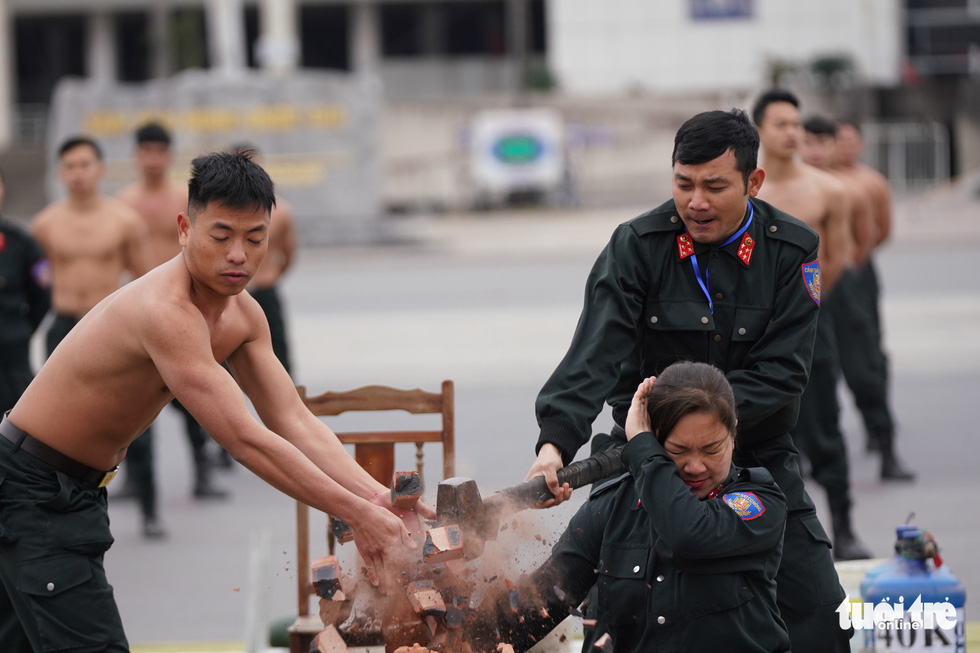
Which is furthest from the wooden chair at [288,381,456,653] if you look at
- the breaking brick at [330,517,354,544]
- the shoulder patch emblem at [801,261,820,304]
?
the shoulder patch emblem at [801,261,820,304]

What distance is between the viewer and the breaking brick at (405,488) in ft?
10.3

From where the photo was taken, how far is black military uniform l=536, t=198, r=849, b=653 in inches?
129

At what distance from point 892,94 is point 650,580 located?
33.1 meters

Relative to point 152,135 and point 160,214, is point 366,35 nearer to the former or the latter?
point 160,214

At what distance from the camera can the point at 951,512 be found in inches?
257

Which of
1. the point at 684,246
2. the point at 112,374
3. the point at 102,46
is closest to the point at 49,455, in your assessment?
the point at 112,374

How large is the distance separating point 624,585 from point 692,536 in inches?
11.5

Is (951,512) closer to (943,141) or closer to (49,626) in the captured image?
(49,626)

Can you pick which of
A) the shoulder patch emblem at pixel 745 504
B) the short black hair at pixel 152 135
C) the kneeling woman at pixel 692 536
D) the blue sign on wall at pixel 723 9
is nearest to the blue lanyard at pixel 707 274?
the kneeling woman at pixel 692 536

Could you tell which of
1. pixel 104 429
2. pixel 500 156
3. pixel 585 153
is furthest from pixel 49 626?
pixel 585 153


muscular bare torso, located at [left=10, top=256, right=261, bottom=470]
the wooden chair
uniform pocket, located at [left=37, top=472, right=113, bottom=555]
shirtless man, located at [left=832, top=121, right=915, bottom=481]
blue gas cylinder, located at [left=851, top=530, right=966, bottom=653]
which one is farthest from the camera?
shirtless man, located at [left=832, top=121, right=915, bottom=481]

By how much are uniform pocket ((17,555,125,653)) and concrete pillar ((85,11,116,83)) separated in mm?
38580

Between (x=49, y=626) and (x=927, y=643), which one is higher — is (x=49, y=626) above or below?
above

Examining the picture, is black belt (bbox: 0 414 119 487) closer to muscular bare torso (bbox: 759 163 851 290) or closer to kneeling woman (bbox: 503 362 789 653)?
kneeling woman (bbox: 503 362 789 653)
